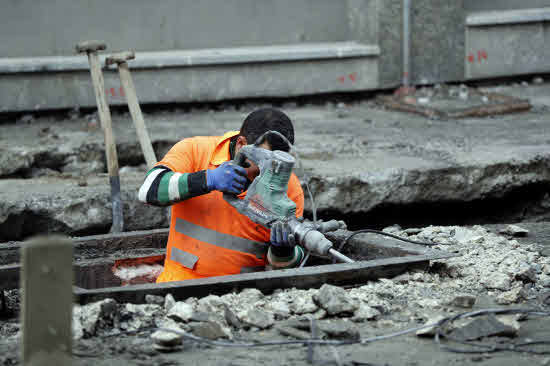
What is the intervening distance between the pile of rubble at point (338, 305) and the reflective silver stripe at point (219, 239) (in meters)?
0.45

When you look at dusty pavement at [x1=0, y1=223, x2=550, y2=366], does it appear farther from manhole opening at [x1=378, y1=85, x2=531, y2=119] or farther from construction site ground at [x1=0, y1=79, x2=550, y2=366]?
manhole opening at [x1=378, y1=85, x2=531, y2=119]

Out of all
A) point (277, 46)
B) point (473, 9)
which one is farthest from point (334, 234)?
point (473, 9)

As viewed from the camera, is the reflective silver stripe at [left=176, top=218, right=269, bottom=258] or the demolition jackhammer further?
the reflective silver stripe at [left=176, top=218, right=269, bottom=258]

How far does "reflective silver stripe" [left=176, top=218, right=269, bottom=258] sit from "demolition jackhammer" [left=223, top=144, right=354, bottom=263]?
0.85ft

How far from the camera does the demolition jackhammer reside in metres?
2.93

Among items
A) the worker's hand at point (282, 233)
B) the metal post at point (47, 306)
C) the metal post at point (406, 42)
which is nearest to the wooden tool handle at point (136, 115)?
the worker's hand at point (282, 233)

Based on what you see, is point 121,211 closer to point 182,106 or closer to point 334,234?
point 334,234

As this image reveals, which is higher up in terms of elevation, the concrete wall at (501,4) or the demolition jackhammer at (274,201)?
the concrete wall at (501,4)

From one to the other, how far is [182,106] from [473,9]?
344 centimetres

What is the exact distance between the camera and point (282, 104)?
24.7 feet

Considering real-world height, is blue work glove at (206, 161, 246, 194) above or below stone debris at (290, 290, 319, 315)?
above

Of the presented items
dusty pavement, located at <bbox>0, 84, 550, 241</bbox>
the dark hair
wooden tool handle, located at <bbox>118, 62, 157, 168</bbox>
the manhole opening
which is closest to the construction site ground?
dusty pavement, located at <bbox>0, 84, 550, 241</bbox>

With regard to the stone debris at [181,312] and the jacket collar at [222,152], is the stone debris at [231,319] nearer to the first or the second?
the stone debris at [181,312]

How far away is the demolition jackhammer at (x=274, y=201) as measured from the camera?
2.93m
